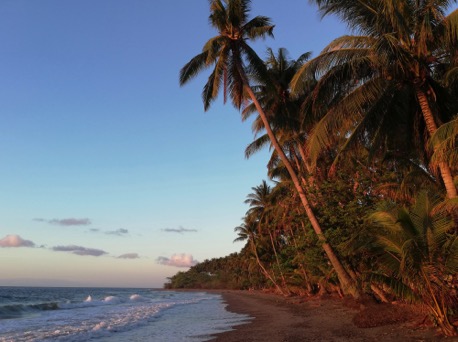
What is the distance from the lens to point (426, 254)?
825 cm

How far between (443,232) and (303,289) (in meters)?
26.6

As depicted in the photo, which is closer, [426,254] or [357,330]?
[426,254]

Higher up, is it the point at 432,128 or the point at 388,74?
the point at 388,74

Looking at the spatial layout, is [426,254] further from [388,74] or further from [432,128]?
[388,74]

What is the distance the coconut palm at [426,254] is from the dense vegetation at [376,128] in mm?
23

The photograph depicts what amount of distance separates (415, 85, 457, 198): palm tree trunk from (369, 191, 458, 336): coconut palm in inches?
62.1

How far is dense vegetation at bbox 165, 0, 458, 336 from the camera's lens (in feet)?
28.0

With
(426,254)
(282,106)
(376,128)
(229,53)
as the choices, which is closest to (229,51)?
(229,53)

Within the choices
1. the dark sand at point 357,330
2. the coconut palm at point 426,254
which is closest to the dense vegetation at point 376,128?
the coconut palm at point 426,254

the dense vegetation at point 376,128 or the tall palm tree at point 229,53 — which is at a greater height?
the tall palm tree at point 229,53

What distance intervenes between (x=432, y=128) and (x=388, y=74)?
2.10m

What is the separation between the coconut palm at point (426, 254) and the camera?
8.09 metres

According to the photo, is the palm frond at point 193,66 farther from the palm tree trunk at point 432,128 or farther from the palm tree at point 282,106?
the palm tree trunk at point 432,128

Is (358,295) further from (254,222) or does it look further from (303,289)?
(254,222)
